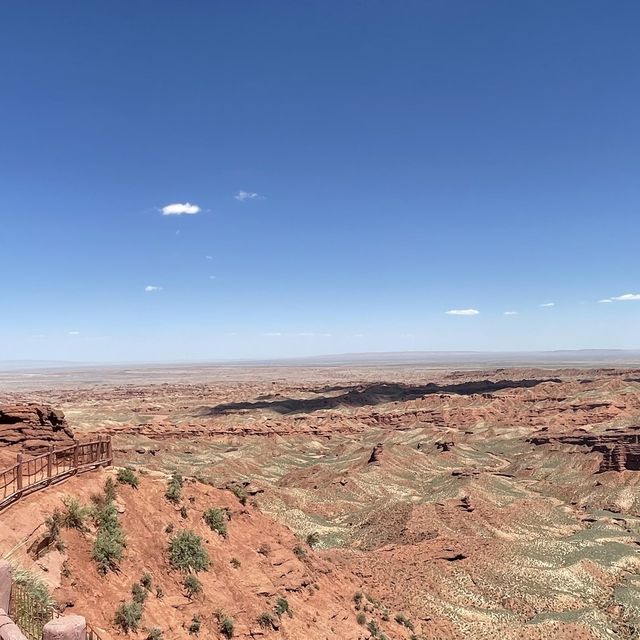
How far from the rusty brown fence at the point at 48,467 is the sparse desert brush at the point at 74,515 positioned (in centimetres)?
106

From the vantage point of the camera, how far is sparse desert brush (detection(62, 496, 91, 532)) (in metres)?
15.0

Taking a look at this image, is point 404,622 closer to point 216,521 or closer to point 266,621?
point 266,621

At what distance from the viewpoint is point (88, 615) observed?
40.7 feet

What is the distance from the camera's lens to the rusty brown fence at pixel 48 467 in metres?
15.0

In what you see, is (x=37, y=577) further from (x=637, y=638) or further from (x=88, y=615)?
(x=637, y=638)

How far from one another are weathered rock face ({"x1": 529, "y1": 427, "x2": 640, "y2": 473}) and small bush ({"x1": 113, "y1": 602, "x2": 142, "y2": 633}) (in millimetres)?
56883

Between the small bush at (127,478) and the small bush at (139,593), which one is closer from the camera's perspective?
the small bush at (139,593)

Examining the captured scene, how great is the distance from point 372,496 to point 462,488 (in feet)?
28.3

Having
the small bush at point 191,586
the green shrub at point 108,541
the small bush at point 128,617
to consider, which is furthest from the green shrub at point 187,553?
the small bush at point 128,617

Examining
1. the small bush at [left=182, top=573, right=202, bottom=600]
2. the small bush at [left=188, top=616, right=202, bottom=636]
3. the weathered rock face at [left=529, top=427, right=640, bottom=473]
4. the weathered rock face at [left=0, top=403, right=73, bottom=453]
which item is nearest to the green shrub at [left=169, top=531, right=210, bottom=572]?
the small bush at [left=182, top=573, right=202, bottom=600]

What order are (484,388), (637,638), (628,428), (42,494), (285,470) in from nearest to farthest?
(42,494) < (637,638) < (285,470) < (628,428) < (484,388)

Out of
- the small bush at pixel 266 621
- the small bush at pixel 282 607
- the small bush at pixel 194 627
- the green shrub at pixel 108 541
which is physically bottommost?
the small bush at pixel 282 607

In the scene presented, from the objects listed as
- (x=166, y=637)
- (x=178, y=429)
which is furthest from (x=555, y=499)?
(x=178, y=429)

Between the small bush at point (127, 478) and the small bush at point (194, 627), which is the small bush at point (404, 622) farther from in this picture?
the small bush at point (127, 478)
